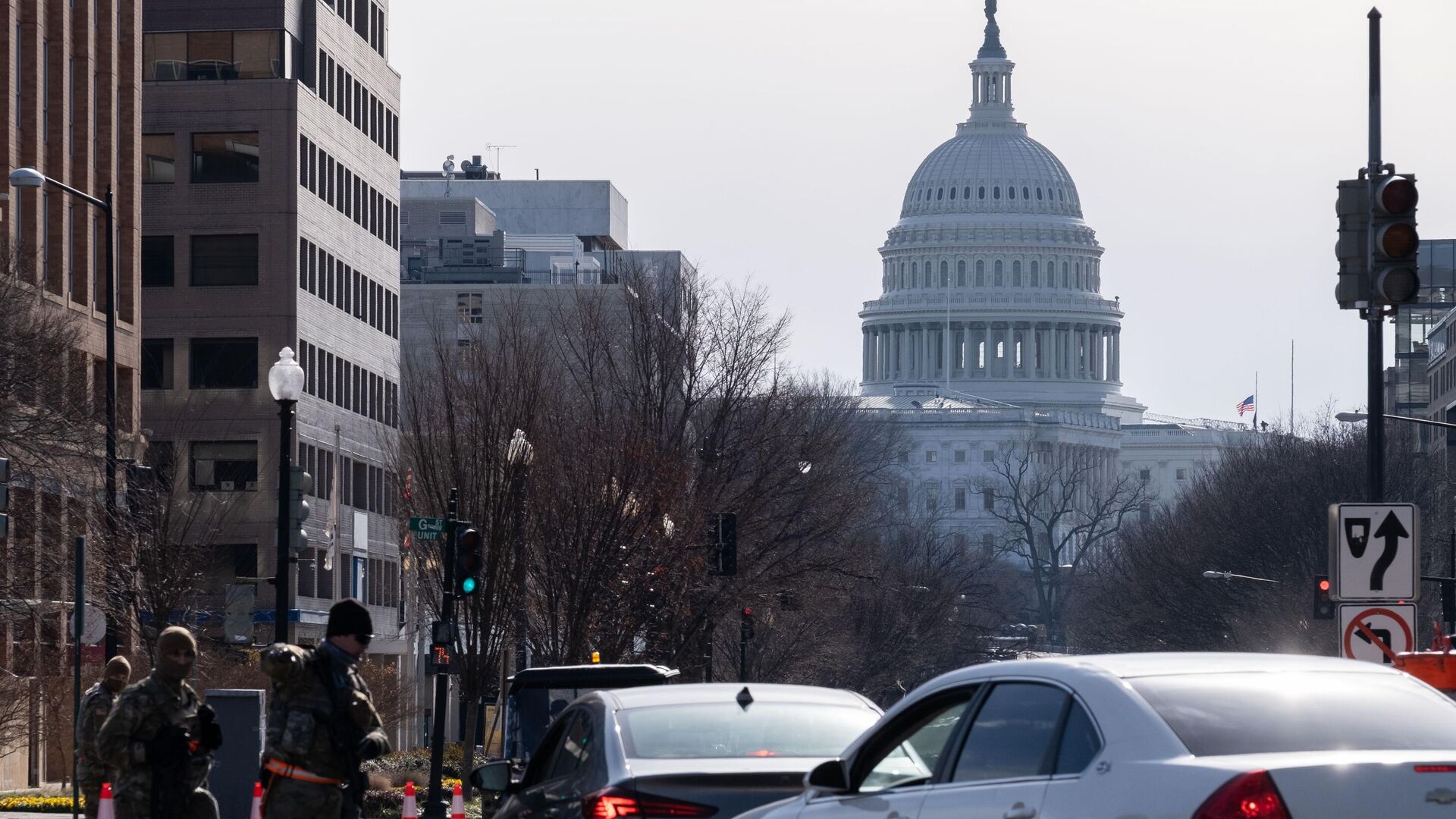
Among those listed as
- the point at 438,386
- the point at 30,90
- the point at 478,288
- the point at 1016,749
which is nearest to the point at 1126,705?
the point at 1016,749

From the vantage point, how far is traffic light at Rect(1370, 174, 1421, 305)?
17.3 metres

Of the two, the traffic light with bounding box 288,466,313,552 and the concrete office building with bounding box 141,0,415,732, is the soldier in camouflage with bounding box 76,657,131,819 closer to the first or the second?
the traffic light with bounding box 288,466,313,552

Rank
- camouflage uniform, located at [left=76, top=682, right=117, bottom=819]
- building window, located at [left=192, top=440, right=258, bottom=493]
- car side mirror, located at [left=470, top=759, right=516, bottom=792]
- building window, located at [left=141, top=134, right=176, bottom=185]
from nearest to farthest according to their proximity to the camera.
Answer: car side mirror, located at [left=470, top=759, right=516, bottom=792]
camouflage uniform, located at [left=76, top=682, right=117, bottom=819]
building window, located at [left=192, top=440, right=258, bottom=493]
building window, located at [left=141, top=134, right=176, bottom=185]

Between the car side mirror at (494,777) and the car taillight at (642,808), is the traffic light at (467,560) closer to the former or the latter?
the car side mirror at (494,777)

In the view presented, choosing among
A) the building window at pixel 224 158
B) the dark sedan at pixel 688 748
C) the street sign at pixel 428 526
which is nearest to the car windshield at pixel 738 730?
the dark sedan at pixel 688 748

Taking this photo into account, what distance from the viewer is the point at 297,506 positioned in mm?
32531

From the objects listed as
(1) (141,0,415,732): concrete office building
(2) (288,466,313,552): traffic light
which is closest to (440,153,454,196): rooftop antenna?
(1) (141,0,415,732): concrete office building

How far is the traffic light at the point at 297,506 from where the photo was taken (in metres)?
31.2

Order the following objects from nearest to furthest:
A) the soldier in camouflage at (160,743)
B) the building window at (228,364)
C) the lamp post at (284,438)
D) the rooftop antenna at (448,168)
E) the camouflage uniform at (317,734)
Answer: the camouflage uniform at (317,734), the soldier in camouflage at (160,743), the lamp post at (284,438), the building window at (228,364), the rooftop antenna at (448,168)

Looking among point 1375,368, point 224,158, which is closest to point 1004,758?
point 1375,368

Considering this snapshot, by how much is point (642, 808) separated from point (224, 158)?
58.3 m

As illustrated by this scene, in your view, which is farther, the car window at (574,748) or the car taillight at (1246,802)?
the car window at (574,748)

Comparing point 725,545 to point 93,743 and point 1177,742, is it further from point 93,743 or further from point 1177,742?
point 1177,742

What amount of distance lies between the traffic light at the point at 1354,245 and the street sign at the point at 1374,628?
199 cm
